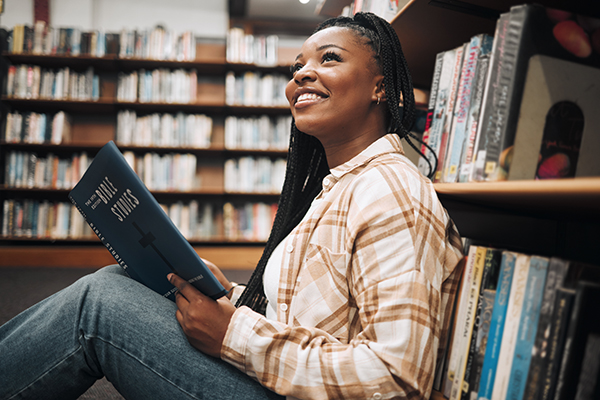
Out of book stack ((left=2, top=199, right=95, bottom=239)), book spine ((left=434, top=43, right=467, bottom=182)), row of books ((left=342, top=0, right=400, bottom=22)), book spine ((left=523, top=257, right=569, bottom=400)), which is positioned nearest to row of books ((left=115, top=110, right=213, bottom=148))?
book stack ((left=2, top=199, right=95, bottom=239))

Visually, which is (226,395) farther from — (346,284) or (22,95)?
(22,95)

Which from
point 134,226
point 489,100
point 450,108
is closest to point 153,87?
point 134,226

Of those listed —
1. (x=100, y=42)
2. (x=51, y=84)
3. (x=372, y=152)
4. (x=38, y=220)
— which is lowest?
(x=38, y=220)

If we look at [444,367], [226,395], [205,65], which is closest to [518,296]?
[444,367]

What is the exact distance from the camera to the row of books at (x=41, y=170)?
3172mm

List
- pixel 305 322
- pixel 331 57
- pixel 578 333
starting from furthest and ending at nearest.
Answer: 1. pixel 331 57
2. pixel 305 322
3. pixel 578 333

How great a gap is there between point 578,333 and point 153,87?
3.41m

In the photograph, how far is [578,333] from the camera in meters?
0.48

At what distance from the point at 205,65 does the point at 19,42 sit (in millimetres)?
1555

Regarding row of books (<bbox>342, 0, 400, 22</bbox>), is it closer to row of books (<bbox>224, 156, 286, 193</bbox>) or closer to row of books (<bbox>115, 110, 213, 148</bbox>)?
row of books (<bbox>224, 156, 286, 193</bbox>)

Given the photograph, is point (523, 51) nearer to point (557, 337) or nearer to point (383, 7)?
point (557, 337)

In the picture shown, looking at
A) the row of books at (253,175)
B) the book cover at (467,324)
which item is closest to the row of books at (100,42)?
the row of books at (253,175)

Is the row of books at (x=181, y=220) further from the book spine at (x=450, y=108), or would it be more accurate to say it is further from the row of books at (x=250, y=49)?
the book spine at (x=450, y=108)

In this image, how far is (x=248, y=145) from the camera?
3.34m
